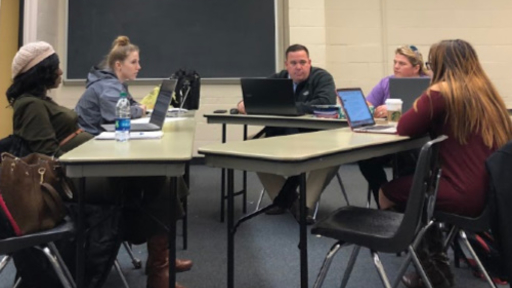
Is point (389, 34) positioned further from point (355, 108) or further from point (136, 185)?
point (136, 185)

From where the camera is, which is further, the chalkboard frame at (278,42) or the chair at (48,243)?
the chalkboard frame at (278,42)

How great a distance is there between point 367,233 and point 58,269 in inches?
39.5

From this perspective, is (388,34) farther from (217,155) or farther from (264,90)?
(217,155)

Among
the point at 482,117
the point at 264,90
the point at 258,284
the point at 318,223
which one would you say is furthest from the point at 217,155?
the point at 264,90

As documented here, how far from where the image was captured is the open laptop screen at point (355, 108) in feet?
6.72

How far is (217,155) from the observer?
1.38 m

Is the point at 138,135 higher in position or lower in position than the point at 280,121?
lower

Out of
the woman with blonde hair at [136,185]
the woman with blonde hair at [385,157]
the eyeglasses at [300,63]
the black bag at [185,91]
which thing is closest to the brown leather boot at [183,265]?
the woman with blonde hair at [136,185]

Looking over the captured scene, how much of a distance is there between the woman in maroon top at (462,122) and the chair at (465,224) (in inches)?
0.9

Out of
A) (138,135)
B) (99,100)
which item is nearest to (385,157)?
(138,135)

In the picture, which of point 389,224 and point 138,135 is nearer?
point 389,224

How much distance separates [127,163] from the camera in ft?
4.15

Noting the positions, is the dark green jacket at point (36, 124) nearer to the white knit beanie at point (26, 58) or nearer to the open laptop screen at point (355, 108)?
the white knit beanie at point (26, 58)

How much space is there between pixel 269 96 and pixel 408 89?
2.87 feet
